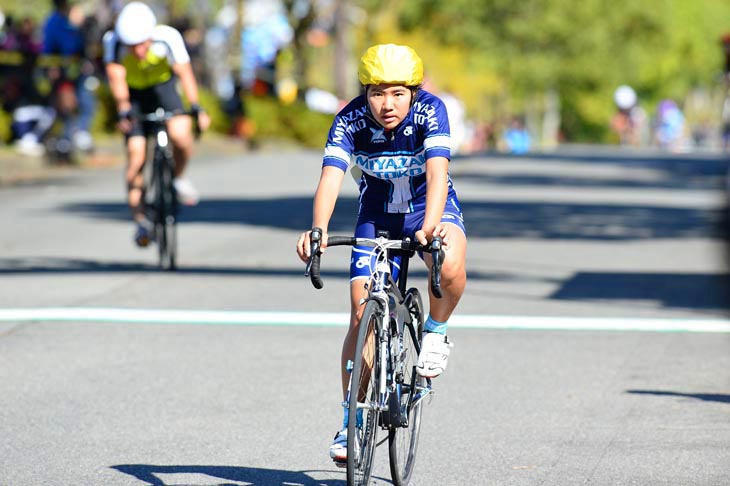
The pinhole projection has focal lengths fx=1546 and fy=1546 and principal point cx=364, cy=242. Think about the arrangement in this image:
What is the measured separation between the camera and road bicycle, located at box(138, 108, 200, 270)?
1245 centimetres

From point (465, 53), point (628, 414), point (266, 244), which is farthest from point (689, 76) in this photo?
point (628, 414)

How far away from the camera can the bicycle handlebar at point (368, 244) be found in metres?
5.44

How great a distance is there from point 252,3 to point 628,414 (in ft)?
191

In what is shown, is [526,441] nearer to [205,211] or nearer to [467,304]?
[467,304]

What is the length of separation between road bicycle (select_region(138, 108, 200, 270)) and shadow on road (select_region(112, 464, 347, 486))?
6.21 metres

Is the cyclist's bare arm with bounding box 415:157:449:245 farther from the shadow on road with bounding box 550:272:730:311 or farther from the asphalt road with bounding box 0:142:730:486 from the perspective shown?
the shadow on road with bounding box 550:272:730:311

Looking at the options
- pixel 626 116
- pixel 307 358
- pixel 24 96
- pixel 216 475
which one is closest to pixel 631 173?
pixel 24 96

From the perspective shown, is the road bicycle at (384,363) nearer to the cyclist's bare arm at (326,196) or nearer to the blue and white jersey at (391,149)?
the cyclist's bare arm at (326,196)

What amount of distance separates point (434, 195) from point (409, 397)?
0.79m

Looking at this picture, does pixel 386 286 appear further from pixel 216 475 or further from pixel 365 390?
pixel 216 475

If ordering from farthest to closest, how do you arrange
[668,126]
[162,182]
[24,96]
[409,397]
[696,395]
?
[668,126] → [24,96] → [162,182] → [696,395] → [409,397]

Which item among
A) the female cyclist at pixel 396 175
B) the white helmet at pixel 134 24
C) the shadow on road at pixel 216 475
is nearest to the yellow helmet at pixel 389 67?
A: the female cyclist at pixel 396 175

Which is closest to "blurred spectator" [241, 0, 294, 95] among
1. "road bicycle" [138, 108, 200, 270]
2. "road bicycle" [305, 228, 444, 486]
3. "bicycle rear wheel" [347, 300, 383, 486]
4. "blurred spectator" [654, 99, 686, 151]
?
"blurred spectator" [654, 99, 686, 151]

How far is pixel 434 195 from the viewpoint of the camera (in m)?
5.72
